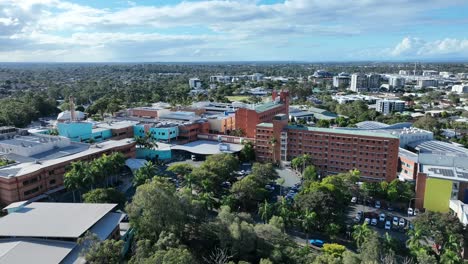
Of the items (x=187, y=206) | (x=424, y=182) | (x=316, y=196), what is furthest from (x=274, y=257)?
(x=424, y=182)

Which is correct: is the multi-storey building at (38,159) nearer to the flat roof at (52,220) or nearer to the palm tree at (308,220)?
the flat roof at (52,220)

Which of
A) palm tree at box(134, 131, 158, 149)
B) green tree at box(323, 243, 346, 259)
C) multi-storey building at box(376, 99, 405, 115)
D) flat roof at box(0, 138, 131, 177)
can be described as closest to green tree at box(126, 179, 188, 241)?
green tree at box(323, 243, 346, 259)

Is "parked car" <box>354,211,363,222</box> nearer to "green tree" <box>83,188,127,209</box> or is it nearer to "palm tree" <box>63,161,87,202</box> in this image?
"green tree" <box>83,188,127,209</box>

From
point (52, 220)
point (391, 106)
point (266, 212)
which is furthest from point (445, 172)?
point (391, 106)

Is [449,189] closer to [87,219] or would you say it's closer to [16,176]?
[87,219]

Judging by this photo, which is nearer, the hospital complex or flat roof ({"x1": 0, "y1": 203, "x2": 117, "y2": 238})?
flat roof ({"x1": 0, "y1": 203, "x2": 117, "y2": 238})

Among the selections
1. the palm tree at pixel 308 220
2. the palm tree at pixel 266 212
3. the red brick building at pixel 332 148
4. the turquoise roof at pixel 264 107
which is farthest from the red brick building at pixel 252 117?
the palm tree at pixel 308 220
